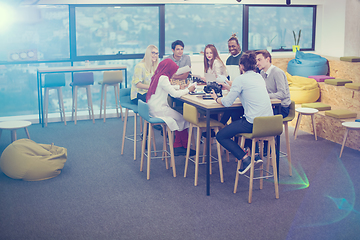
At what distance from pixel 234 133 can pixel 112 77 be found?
3.99 m

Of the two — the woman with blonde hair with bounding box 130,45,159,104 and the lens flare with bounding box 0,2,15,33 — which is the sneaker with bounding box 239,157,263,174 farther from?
the lens flare with bounding box 0,2,15,33

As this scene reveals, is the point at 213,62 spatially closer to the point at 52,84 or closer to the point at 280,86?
the point at 280,86

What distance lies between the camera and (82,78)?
23.2 feet

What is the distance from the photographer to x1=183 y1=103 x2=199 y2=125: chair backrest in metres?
3.97

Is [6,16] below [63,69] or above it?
above

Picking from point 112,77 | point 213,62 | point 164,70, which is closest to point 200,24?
point 112,77

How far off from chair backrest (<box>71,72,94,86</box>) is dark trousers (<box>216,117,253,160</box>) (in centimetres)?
391

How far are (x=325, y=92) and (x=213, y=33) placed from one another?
275cm

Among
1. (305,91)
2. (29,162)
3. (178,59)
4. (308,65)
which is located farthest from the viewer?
(308,65)

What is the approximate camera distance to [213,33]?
8406 mm

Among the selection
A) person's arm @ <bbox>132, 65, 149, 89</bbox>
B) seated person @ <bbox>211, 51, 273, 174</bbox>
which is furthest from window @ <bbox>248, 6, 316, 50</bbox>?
seated person @ <bbox>211, 51, 273, 174</bbox>

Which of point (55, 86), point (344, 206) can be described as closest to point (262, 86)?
point (344, 206)

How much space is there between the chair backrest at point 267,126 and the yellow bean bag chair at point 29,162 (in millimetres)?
2263

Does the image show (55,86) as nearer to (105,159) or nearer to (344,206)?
(105,159)
